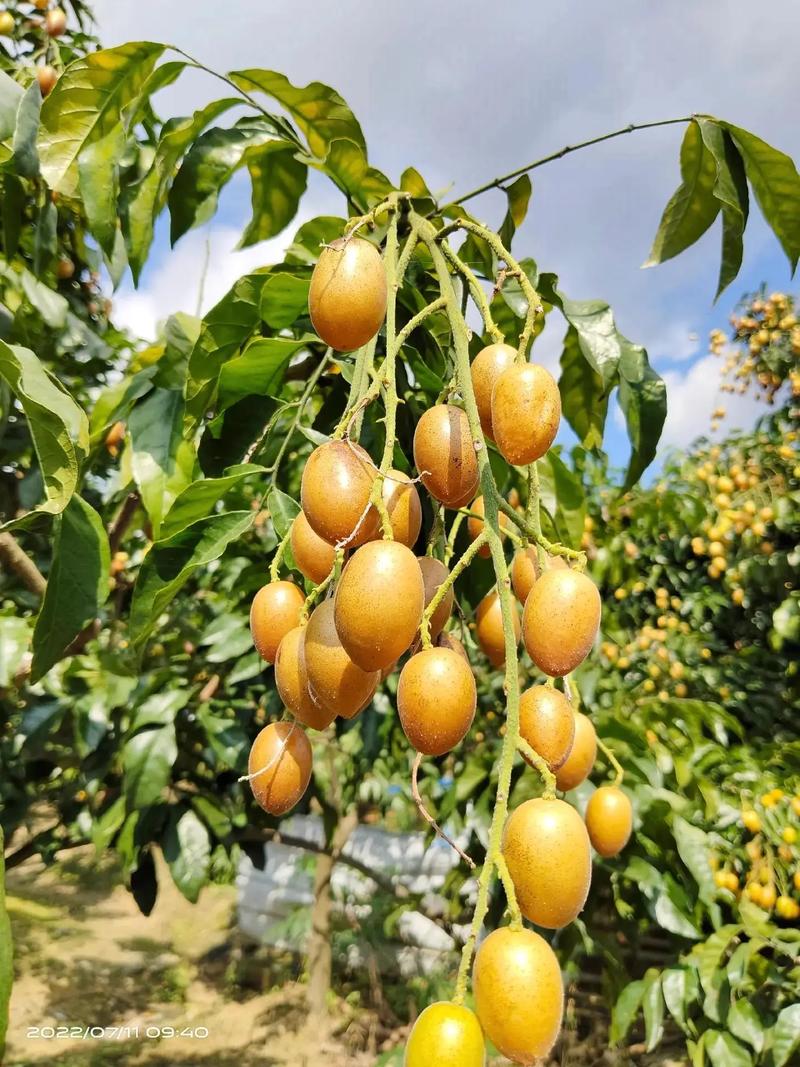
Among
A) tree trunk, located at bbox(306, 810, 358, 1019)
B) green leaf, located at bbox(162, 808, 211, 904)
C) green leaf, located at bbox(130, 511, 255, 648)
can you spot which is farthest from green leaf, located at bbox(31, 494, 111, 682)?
tree trunk, located at bbox(306, 810, 358, 1019)

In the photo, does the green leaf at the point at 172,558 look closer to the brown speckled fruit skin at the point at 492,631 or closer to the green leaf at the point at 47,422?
the green leaf at the point at 47,422

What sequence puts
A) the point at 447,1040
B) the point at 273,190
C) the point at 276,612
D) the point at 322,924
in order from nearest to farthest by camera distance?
the point at 447,1040
the point at 276,612
the point at 273,190
the point at 322,924

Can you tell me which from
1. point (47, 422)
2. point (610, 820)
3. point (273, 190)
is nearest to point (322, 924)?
point (610, 820)

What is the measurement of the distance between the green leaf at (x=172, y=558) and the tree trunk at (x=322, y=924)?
80.9 inches

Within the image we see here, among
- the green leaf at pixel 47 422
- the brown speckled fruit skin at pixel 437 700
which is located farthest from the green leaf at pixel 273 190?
the brown speckled fruit skin at pixel 437 700

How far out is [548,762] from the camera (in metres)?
0.42

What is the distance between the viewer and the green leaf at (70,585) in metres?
0.59

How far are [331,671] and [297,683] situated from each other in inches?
1.9

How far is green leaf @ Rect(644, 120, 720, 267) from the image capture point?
29.1 inches

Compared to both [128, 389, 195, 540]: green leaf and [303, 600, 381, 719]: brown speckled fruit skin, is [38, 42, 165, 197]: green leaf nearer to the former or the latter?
[128, 389, 195, 540]: green leaf

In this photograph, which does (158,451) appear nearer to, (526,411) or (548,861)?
(526,411)

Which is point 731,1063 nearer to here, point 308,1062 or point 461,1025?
point 461,1025

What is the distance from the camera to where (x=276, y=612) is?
521 mm

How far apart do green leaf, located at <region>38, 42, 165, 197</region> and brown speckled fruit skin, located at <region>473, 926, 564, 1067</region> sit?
698 mm
